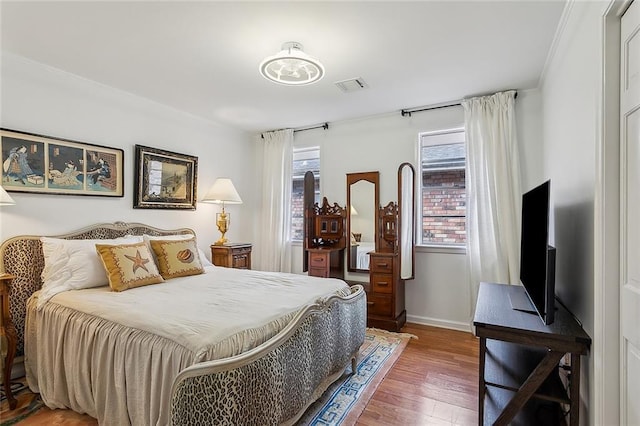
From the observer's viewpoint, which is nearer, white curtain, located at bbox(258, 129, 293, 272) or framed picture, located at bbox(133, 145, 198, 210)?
framed picture, located at bbox(133, 145, 198, 210)

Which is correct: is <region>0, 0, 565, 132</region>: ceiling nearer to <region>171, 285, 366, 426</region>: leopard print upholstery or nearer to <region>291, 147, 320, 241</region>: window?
<region>291, 147, 320, 241</region>: window

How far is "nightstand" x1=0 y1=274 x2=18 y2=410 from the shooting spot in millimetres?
2064

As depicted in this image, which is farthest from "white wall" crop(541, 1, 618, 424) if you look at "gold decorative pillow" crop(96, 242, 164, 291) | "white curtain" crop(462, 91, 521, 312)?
"gold decorative pillow" crop(96, 242, 164, 291)

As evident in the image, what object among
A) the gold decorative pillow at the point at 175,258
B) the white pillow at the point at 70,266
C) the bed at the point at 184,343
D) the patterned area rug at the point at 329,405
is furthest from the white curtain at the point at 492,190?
the white pillow at the point at 70,266

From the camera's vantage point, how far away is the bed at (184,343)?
4.56ft

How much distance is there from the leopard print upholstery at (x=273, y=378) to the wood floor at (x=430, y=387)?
389 millimetres

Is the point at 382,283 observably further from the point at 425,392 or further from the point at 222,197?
the point at 222,197

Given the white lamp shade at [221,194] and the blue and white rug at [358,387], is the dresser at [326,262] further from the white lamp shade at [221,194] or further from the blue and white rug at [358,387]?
the white lamp shade at [221,194]

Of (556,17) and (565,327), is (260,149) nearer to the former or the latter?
(556,17)

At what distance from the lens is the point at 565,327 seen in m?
1.56

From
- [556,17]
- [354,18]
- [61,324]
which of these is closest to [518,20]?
[556,17]

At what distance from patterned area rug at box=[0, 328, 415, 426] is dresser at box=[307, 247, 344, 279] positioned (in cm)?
132

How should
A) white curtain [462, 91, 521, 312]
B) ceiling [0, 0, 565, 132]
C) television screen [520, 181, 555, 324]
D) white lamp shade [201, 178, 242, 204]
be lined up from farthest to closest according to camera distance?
white lamp shade [201, 178, 242, 204] < white curtain [462, 91, 521, 312] < ceiling [0, 0, 565, 132] < television screen [520, 181, 555, 324]

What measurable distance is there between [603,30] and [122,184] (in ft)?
12.3
